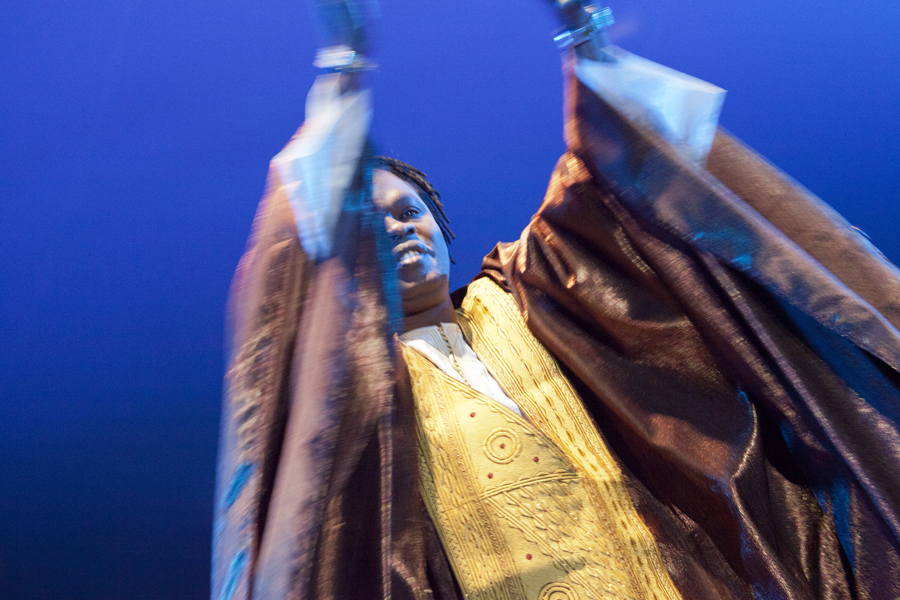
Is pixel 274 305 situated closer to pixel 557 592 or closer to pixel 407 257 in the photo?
→ pixel 407 257

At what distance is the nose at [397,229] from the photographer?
1204mm

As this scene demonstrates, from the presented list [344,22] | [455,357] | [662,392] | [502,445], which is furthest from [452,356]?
[344,22]

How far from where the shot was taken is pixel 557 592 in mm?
899

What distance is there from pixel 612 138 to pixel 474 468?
1.88 ft

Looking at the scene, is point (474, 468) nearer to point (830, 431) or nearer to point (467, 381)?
point (467, 381)

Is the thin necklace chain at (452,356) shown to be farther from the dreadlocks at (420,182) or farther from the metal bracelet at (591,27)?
the metal bracelet at (591,27)

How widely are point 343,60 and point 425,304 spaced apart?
516 millimetres

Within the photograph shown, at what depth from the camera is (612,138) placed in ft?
3.08

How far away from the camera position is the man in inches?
31.0

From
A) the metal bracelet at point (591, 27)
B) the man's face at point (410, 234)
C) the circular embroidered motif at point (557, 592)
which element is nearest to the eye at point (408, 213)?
the man's face at point (410, 234)

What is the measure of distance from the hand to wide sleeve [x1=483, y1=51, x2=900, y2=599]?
0.34 meters

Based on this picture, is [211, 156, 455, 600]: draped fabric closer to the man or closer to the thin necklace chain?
the man

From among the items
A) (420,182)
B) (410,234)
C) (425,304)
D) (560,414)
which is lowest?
(560,414)

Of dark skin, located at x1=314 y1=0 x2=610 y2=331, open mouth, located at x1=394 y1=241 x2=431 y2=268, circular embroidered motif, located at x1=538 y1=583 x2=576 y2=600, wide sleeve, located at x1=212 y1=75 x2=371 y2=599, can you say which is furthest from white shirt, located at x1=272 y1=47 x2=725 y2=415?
circular embroidered motif, located at x1=538 y1=583 x2=576 y2=600
